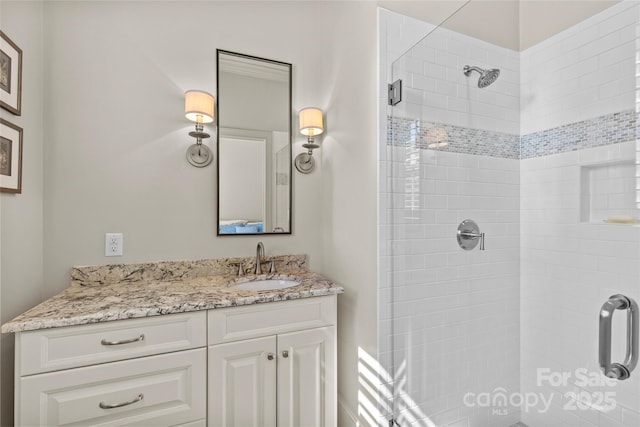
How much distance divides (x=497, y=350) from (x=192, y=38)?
2.44 metres

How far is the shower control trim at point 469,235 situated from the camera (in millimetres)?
1560

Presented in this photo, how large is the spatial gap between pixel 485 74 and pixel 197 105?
1.52 m

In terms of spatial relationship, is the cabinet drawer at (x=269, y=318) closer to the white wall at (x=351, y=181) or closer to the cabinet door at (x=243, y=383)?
the cabinet door at (x=243, y=383)

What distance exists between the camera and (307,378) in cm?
153

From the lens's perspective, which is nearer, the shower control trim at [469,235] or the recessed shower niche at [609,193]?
the recessed shower niche at [609,193]

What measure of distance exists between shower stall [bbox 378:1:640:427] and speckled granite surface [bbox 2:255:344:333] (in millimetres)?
507

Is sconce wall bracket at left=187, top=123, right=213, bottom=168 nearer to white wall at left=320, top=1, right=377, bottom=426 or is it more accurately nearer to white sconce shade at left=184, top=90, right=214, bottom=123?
white sconce shade at left=184, top=90, right=214, bottom=123

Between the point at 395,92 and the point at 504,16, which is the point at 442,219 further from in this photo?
the point at 504,16

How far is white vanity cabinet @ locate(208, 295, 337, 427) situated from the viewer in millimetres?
1359

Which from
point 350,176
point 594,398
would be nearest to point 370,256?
point 350,176

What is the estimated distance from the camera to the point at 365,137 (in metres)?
1.62

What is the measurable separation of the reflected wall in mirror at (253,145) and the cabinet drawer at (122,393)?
0.80 meters

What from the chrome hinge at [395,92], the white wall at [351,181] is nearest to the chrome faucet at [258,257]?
the white wall at [351,181]

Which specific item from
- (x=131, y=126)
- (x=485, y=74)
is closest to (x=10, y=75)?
(x=131, y=126)
